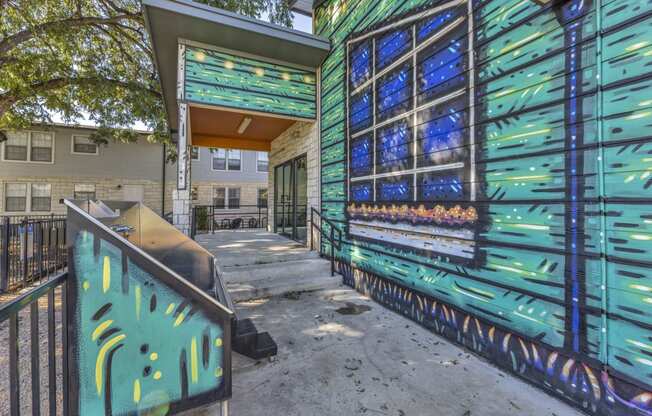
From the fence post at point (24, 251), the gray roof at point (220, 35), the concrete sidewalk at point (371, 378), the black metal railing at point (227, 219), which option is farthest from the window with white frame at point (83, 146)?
the concrete sidewalk at point (371, 378)

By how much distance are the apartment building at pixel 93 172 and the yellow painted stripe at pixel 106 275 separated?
12.2 m

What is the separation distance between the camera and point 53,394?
1.34 m

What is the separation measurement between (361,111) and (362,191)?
3.96 feet

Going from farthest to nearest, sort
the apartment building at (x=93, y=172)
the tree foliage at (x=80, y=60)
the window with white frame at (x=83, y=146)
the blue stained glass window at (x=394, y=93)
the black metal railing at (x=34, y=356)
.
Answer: the window with white frame at (x=83, y=146) < the apartment building at (x=93, y=172) < the tree foliage at (x=80, y=60) < the blue stained glass window at (x=394, y=93) < the black metal railing at (x=34, y=356)

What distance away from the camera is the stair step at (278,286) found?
384 centimetres

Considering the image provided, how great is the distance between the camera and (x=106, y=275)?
4.20ft

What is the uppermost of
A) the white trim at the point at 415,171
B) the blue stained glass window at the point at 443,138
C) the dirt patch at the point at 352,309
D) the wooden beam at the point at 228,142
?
the wooden beam at the point at 228,142

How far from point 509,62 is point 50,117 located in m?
12.5

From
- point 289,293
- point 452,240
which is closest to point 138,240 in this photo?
point 289,293

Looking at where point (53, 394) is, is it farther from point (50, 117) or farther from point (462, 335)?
point (50, 117)

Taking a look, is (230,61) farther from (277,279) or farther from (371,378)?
(371,378)

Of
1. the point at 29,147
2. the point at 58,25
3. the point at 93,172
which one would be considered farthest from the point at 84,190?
the point at 58,25

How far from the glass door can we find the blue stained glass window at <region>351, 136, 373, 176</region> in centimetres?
211

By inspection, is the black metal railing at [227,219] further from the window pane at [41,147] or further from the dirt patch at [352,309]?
the dirt patch at [352,309]
